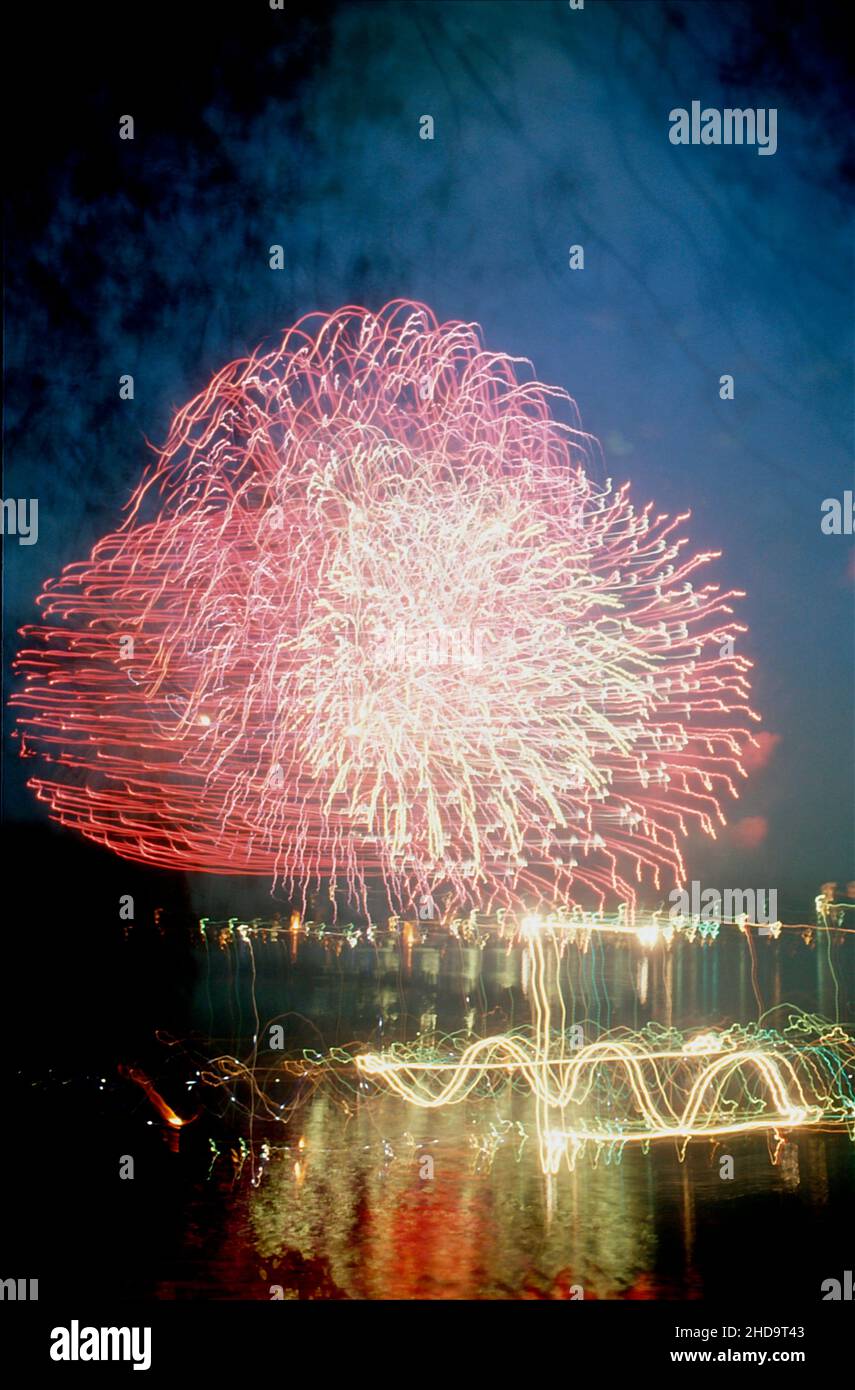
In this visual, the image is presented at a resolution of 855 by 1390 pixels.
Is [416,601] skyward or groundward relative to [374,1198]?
skyward

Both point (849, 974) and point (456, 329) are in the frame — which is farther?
point (849, 974)

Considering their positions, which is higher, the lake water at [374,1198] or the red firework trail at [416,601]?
the red firework trail at [416,601]

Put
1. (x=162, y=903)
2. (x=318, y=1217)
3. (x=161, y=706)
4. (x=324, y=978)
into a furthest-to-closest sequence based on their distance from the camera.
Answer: (x=324, y=978), (x=162, y=903), (x=161, y=706), (x=318, y=1217)

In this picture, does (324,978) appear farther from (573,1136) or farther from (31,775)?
(573,1136)

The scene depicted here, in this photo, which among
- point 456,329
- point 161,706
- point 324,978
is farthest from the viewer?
point 324,978

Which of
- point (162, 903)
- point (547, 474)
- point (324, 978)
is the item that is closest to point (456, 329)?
point (547, 474)

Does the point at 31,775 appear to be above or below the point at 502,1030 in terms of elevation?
above

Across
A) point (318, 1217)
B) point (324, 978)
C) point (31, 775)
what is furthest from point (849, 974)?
point (318, 1217)

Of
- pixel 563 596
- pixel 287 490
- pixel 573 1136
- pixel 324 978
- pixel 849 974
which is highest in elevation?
pixel 287 490

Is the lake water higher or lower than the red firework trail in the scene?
lower
